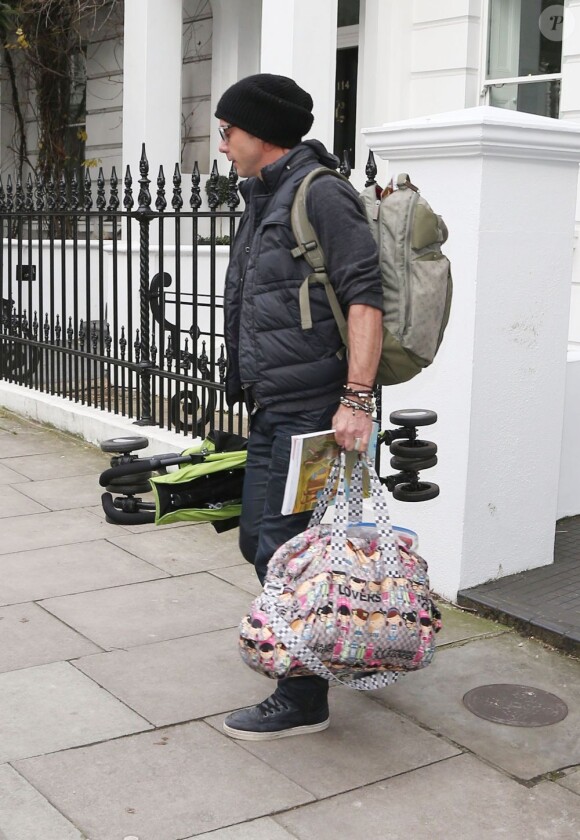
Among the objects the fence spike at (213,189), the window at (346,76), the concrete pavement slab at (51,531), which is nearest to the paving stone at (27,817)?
the concrete pavement slab at (51,531)

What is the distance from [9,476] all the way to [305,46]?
4306 mm

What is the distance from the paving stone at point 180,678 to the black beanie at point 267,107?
1.88 metres

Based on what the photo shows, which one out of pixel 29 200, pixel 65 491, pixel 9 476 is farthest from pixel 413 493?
pixel 29 200

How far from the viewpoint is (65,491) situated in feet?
22.9

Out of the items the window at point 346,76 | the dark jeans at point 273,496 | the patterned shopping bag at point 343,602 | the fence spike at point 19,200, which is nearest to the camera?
the patterned shopping bag at point 343,602

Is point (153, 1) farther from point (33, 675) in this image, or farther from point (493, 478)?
point (33, 675)

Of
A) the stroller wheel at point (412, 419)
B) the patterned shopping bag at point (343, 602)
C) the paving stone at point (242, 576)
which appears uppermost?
the stroller wheel at point (412, 419)

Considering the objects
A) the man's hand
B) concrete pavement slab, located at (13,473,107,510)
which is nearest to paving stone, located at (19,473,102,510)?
concrete pavement slab, located at (13,473,107,510)

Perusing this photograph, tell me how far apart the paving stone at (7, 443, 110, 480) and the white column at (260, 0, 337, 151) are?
3319 millimetres

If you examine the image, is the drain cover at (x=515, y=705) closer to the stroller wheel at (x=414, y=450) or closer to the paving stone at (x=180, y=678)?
the paving stone at (x=180, y=678)

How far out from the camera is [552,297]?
17.0 ft

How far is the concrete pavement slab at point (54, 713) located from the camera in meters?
3.70

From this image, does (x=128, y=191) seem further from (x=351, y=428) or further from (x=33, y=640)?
(x=351, y=428)

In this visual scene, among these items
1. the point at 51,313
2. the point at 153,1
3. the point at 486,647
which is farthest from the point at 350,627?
the point at 153,1
